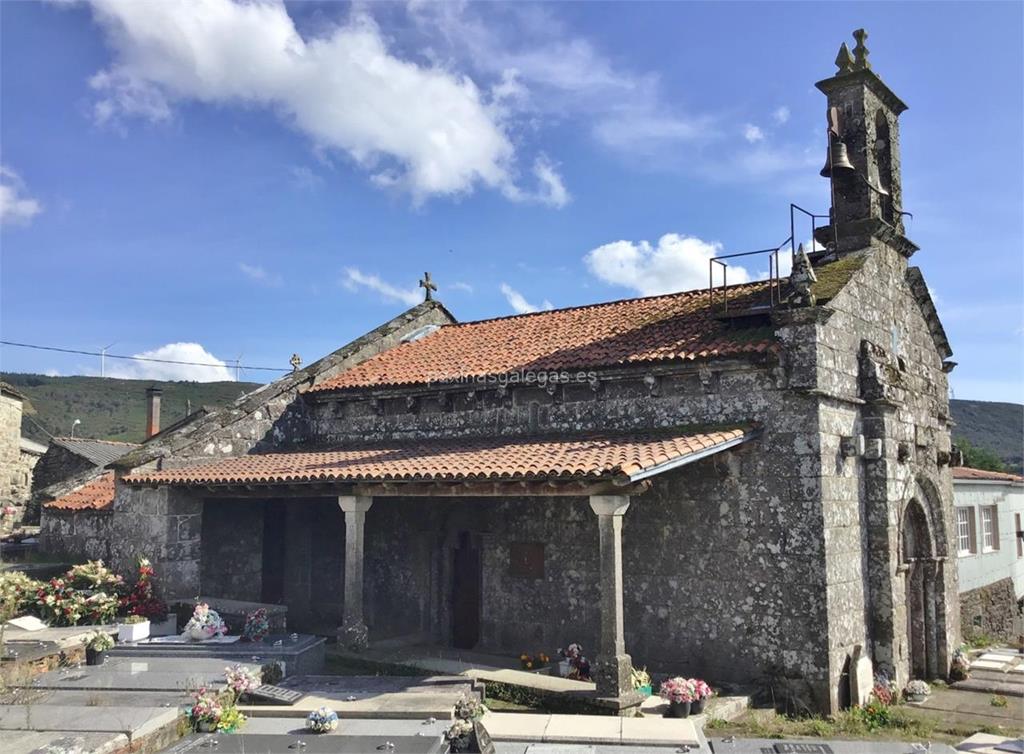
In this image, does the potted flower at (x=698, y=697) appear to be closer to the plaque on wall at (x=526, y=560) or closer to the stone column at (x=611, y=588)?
the stone column at (x=611, y=588)

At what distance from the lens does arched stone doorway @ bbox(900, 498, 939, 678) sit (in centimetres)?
1313

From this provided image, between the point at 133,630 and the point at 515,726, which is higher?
the point at 133,630

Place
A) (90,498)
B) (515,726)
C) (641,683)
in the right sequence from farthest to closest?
(90,498) < (641,683) < (515,726)

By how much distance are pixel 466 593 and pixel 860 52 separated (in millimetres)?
11403

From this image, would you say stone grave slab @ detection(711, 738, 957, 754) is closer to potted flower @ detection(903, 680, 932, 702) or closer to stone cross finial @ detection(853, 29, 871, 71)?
potted flower @ detection(903, 680, 932, 702)

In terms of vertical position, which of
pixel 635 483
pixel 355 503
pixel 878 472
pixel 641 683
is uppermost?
pixel 878 472

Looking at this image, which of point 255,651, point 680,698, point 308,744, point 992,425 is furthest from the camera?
point 992,425

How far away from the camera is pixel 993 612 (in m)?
19.1

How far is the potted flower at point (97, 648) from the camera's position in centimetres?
1072

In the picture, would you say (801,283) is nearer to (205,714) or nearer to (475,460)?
(475,460)

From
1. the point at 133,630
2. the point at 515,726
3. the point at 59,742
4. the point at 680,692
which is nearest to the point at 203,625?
the point at 133,630

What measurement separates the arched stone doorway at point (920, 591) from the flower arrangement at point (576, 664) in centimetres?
581

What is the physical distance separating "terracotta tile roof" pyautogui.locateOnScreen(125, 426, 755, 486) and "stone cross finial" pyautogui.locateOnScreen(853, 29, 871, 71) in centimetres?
684

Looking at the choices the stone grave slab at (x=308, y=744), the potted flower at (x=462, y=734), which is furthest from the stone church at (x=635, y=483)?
the stone grave slab at (x=308, y=744)
